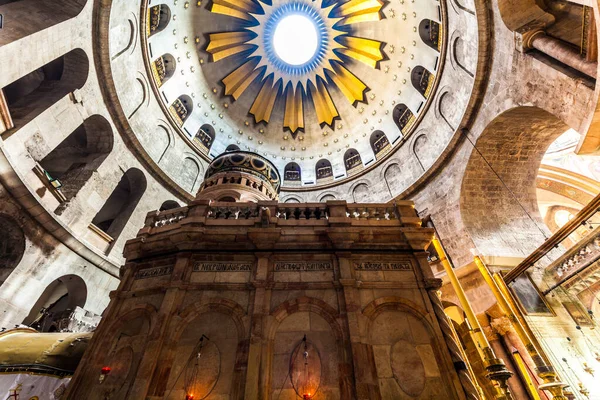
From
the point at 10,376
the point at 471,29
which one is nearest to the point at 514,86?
the point at 471,29

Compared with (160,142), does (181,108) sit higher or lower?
higher

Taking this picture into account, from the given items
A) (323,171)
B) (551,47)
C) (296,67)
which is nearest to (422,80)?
(323,171)

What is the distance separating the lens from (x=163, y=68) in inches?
806

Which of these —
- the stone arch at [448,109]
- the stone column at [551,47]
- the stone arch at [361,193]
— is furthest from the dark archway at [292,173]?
the stone column at [551,47]

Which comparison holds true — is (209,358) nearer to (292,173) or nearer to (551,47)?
(551,47)

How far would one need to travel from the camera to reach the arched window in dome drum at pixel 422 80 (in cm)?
1868

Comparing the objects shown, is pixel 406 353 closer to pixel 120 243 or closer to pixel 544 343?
pixel 544 343

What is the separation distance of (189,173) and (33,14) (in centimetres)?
1134

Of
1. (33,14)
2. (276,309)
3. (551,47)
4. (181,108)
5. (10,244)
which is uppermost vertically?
(181,108)

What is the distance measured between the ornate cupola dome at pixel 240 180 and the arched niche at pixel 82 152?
5768mm

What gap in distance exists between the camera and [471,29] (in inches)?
541

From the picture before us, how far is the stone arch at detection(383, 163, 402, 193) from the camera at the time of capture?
19.5 m

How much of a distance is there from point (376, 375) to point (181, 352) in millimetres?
4134

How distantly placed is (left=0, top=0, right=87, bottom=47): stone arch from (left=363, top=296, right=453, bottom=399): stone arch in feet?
50.4
